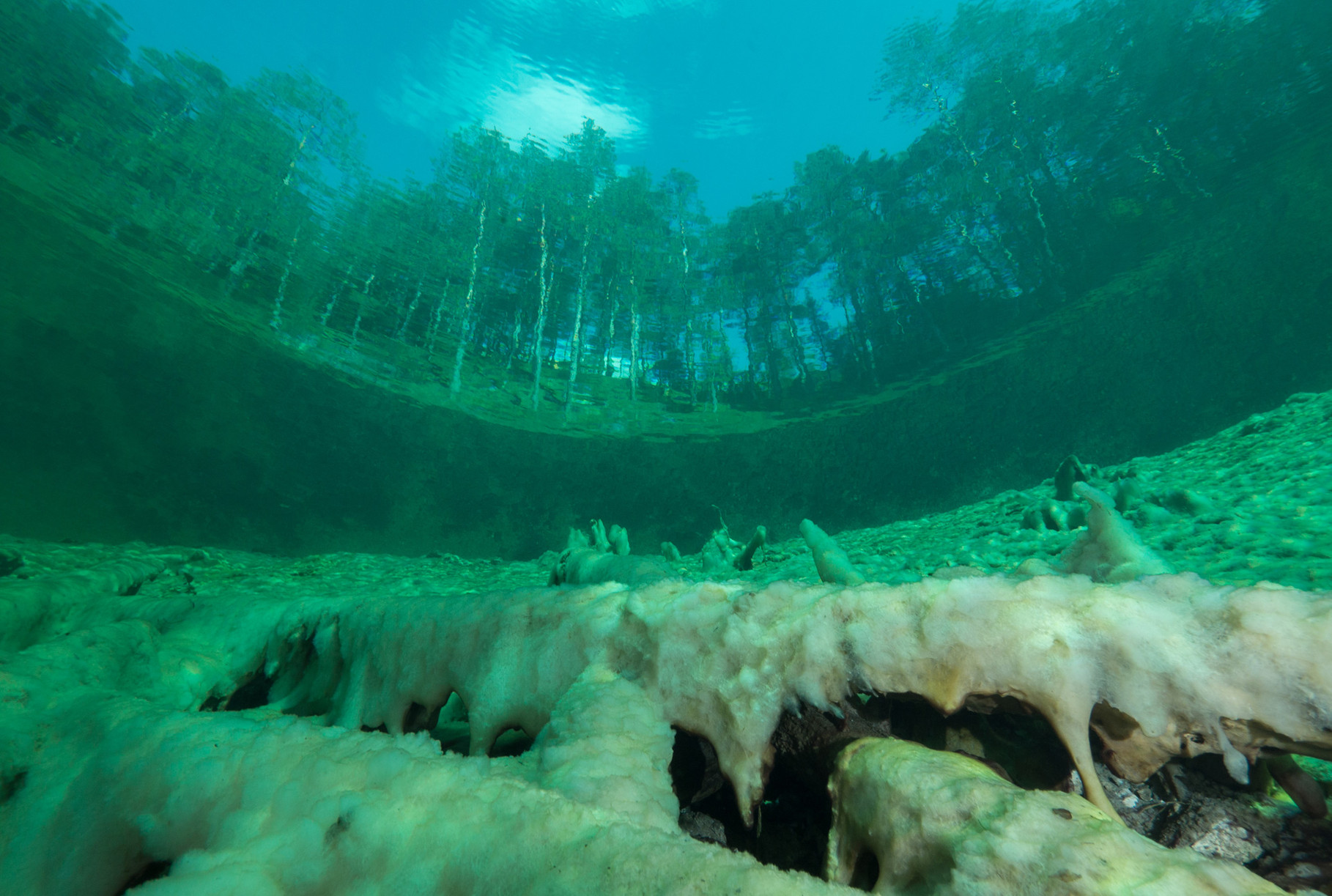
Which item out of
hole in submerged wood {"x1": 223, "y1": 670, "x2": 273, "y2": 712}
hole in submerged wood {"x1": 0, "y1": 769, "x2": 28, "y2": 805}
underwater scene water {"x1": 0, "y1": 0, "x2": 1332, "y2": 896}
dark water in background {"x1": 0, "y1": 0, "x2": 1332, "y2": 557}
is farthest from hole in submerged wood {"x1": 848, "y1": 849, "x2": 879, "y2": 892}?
dark water in background {"x1": 0, "y1": 0, "x2": 1332, "y2": 557}

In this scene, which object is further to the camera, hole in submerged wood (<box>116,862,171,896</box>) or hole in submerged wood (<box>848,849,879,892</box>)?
hole in submerged wood (<box>116,862,171,896</box>)

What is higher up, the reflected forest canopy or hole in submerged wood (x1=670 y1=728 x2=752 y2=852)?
the reflected forest canopy

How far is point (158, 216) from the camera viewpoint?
15.0 meters

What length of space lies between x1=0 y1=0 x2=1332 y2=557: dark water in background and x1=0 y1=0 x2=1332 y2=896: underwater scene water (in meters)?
0.16

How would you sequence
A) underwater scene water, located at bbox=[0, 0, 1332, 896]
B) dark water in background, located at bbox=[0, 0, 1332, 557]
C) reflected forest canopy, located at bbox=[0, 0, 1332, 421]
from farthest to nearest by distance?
dark water in background, located at bbox=[0, 0, 1332, 557] < reflected forest canopy, located at bbox=[0, 0, 1332, 421] < underwater scene water, located at bbox=[0, 0, 1332, 896]

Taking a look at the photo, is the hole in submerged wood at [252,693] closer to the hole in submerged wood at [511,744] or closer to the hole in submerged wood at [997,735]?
the hole in submerged wood at [511,744]

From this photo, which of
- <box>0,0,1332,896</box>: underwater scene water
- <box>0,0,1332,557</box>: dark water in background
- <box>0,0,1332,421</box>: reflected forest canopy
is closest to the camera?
<box>0,0,1332,896</box>: underwater scene water

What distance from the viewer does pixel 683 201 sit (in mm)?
16375

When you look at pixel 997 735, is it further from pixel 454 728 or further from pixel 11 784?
pixel 11 784

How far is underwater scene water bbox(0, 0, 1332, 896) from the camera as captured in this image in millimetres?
1129

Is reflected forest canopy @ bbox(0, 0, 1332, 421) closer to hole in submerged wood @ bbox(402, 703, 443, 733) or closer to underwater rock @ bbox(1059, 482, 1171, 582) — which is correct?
underwater rock @ bbox(1059, 482, 1171, 582)

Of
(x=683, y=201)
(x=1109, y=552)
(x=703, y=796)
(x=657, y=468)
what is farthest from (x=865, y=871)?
(x=657, y=468)

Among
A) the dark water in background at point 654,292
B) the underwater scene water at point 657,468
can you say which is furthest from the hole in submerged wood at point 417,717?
the dark water in background at point 654,292

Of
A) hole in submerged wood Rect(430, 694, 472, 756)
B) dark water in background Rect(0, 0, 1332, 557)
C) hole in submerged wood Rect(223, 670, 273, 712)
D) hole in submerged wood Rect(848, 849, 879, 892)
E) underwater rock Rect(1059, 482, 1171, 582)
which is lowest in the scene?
hole in submerged wood Rect(848, 849, 879, 892)
